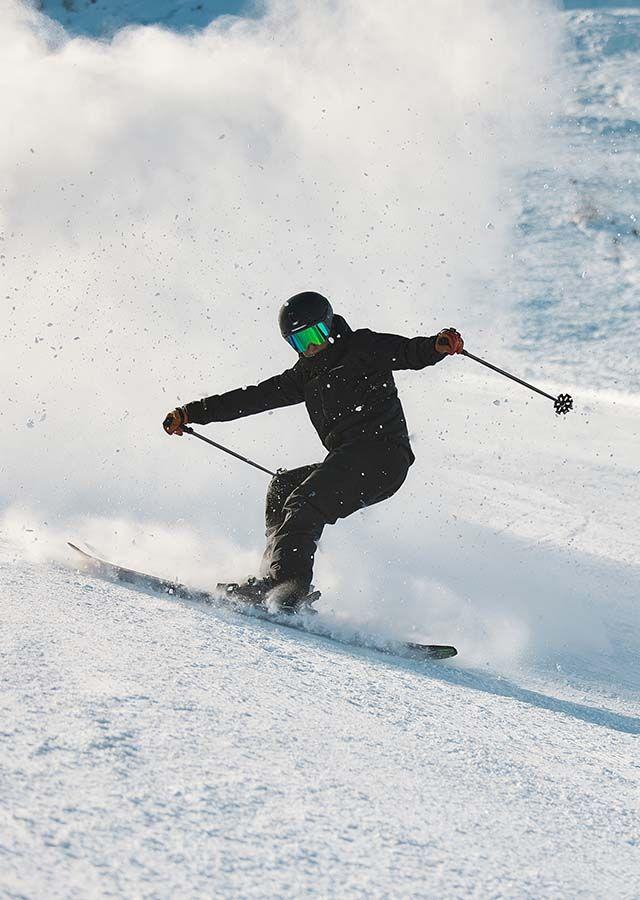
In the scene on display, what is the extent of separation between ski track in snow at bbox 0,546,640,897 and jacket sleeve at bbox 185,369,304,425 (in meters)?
1.56

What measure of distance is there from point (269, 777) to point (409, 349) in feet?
8.46

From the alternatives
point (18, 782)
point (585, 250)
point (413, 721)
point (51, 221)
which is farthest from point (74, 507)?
point (585, 250)

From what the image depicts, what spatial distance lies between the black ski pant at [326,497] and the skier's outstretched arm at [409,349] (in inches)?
14.3

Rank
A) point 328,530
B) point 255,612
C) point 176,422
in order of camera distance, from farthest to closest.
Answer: point 328,530 < point 176,422 < point 255,612

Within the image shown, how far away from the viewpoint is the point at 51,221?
1533cm

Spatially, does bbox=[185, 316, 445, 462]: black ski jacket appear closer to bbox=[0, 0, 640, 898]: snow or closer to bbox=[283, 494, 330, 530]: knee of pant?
bbox=[283, 494, 330, 530]: knee of pant

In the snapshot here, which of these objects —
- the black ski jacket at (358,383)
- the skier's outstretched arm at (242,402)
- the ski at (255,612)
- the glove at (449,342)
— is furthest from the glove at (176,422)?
the glove at (449,342)

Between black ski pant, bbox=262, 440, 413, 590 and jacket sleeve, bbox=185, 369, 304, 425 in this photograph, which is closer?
black ski pant, bbox=262, 440, 413, 590

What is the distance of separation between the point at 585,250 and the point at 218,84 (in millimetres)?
11928

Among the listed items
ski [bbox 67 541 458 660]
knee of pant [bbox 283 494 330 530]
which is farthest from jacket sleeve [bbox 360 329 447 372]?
ski [bbox 67 541 458 660]

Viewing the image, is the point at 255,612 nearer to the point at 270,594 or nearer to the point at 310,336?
the point at 270,594

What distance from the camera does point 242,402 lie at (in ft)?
14.5

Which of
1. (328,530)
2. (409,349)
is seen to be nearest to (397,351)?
(409,349)

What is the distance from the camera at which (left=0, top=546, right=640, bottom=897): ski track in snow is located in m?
1.40
